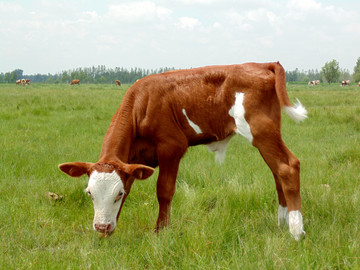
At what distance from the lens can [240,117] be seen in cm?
372

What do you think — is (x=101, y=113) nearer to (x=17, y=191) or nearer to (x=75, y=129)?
(x=75, y=129)

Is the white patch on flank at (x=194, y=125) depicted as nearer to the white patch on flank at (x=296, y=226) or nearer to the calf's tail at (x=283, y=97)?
the calf's tail at (x=283, y=97)

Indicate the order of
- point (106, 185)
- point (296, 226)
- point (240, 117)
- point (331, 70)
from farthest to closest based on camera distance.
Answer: point (331, 70), point (240, 117), point (296, 226), point (106, 185)

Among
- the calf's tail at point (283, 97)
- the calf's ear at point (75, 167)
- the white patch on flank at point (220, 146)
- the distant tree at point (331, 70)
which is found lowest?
the calf's ear at point (75, 167)

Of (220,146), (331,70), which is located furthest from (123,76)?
(220,146)

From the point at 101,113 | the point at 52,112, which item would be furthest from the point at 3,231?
the point at 52,112

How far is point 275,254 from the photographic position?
8.85 feet

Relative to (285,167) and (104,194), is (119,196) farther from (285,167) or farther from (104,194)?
(285,167)

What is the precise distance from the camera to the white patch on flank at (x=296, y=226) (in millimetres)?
3447

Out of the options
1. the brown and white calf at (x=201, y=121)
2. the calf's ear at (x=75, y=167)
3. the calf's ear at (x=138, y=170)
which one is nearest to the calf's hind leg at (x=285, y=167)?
the brown and white calf at (x=201, y=121)

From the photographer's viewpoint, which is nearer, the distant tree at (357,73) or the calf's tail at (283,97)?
the calf's tail at (283,97)

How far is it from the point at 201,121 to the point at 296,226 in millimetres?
1408

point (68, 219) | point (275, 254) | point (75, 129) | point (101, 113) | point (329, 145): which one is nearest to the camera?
point (275, 254)

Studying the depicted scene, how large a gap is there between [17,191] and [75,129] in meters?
5.10
